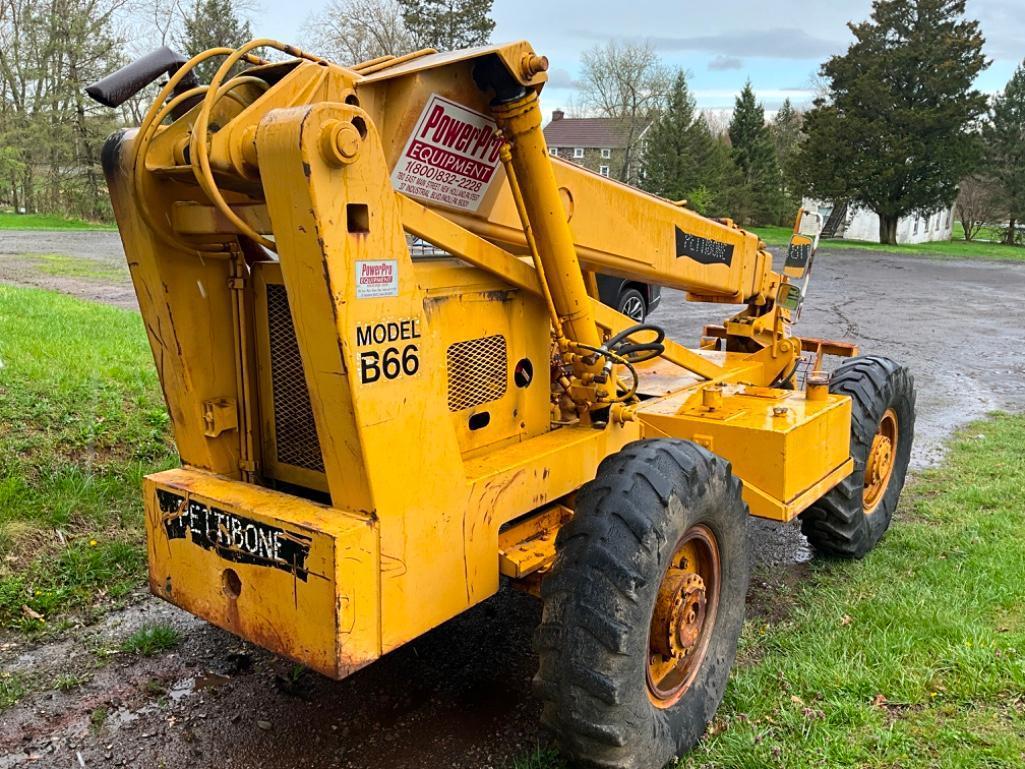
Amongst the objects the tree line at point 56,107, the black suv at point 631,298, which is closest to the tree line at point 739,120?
the tree line at point 56,107

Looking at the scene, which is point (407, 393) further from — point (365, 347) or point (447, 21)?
point (447, 21)

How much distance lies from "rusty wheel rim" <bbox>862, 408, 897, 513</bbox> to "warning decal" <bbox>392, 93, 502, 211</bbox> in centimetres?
306

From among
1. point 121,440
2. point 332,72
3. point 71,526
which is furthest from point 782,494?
point 121,440

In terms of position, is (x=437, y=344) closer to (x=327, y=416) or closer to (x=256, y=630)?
(x=327, y=416)

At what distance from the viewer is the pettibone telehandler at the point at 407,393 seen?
251 centimetres

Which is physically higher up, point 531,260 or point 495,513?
point 531,260

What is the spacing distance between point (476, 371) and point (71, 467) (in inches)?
125

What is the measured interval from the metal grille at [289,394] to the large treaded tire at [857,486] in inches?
116

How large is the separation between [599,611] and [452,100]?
1.74 m

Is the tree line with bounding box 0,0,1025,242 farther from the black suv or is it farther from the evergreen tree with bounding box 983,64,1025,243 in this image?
the black suv

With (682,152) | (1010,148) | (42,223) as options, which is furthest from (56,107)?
(1010,148)

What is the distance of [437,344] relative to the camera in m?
2.78

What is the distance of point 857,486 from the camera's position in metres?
4.85

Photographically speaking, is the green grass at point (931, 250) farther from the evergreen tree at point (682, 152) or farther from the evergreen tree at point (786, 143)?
the evergreen tree at point (682, 152)
